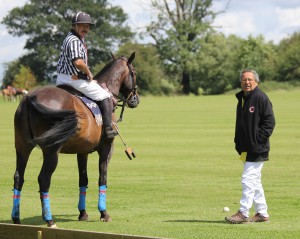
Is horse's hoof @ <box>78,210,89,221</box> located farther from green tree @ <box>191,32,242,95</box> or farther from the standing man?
green tree @ <box>191,32,242,95</box>

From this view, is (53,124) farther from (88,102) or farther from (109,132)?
(109,132)

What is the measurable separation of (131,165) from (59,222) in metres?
9.30

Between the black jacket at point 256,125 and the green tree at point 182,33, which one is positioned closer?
the black jacket at point 256,125

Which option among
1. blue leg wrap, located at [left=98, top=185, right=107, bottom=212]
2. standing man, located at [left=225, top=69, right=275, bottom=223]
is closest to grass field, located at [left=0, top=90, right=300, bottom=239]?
blue leg wrap, located at [left=98, top=185, right=107, bottom=212]

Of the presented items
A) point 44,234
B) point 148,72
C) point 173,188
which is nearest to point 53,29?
point 148,72

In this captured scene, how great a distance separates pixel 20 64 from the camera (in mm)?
105500

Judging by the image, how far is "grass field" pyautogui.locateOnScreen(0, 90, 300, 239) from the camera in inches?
430

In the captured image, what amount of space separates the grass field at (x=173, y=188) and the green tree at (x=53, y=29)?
71971 mm

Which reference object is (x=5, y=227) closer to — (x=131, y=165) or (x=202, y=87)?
(x=131, y=165)

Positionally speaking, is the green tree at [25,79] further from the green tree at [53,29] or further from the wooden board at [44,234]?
the wooden board at [44,234]

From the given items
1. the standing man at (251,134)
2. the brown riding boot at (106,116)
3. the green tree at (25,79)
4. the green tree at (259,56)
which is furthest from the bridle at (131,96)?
the green tree at (25,79)

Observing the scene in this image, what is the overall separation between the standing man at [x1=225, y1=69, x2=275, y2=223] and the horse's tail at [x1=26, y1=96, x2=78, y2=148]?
2226 mm

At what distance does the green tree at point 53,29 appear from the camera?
10294 centimetres

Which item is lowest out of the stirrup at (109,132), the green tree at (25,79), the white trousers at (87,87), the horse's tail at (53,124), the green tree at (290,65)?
the green tree at (25,79)
